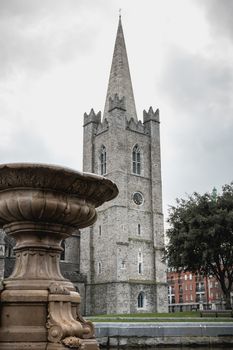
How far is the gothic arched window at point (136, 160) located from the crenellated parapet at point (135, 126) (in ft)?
7.21

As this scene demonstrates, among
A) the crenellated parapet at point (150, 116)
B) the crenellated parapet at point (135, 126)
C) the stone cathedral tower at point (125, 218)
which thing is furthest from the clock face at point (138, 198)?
the crenellated parapet at point (150, 116)

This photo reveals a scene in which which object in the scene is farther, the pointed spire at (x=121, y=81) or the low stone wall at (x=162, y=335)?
the pointed spire at (x=121, y=81)

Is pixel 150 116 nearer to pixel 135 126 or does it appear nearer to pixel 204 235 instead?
pixel 135 126

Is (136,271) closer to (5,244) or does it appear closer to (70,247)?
(70,247)

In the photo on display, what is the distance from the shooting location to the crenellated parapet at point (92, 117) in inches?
2320

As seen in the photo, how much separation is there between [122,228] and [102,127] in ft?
44.1

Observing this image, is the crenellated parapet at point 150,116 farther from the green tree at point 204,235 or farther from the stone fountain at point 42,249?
the stone fountain at point 42,249

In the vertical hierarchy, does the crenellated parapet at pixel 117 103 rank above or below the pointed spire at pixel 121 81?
below

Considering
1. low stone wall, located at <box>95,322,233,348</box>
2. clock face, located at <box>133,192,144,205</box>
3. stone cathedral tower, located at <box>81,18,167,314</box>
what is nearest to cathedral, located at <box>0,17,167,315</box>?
stone cathedral tower, located at <box>81,18,167,314</box>

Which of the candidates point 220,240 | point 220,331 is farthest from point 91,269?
point 220,331

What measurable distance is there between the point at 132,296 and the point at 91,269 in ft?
20.0

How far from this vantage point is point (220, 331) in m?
19.8

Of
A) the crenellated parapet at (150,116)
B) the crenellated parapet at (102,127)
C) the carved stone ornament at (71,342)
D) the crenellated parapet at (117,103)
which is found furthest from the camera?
the crenellated parapet at (150,116)

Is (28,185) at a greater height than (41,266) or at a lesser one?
greater
